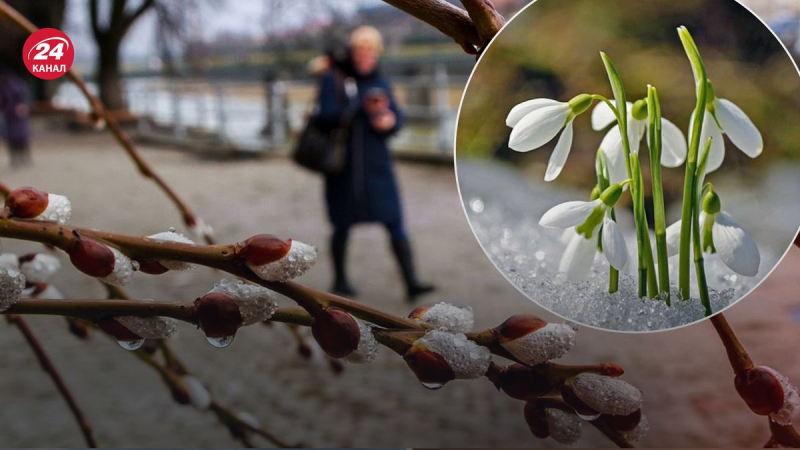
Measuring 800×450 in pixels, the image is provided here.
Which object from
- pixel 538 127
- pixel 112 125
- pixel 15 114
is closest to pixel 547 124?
pixel 538 127

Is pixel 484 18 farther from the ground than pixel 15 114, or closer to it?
farther from the ground

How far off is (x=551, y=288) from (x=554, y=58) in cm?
13

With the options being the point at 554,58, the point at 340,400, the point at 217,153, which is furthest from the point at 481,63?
the point at 340,400

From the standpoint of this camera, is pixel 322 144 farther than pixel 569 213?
Yes

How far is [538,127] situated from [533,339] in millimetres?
129

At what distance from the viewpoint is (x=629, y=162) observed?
1.30ft

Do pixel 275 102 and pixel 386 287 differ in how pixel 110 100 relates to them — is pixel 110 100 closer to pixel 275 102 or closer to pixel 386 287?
pixel 275 102

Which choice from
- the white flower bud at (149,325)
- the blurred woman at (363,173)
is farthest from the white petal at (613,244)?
the blurred woman at (363,173)

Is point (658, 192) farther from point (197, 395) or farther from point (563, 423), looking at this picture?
point (197, 395)

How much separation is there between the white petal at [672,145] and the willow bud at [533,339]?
0.47 ft

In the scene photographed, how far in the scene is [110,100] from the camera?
639 millimetres

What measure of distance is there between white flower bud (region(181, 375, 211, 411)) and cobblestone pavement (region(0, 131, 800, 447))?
1.9 inches

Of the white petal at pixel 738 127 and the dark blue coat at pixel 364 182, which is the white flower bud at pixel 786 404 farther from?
the dark blue coat at pixel 364 182

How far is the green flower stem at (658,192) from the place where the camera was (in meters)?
0.39
